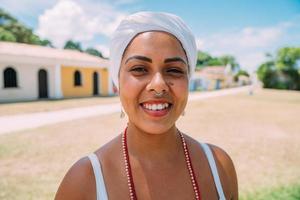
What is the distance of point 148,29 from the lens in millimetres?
1422

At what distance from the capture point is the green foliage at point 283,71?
47.8m

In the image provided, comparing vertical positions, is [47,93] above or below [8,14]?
below

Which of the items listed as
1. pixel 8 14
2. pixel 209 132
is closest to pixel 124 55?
pixel 209 132

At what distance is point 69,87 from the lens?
20781mm

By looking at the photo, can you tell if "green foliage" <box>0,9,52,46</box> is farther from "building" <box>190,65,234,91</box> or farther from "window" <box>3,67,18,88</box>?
"building" <box>190,65,234,91</box>

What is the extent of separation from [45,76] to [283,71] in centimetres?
4308

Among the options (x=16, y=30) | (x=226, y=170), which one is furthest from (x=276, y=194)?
(x=16, y=30)

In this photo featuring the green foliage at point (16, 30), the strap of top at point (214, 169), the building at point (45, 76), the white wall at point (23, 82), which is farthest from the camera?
the green foliage at point (16, 30)

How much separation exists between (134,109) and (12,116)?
1036 centimetres

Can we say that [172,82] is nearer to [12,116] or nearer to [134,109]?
[134,109]

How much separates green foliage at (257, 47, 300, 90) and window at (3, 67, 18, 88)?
44.2 m

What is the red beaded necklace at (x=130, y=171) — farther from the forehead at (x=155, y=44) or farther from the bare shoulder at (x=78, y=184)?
the forehead at (x=155, y=44)

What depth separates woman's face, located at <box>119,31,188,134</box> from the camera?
140 centimetres

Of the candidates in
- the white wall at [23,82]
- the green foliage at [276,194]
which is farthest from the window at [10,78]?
the green foliage at [276,194]
